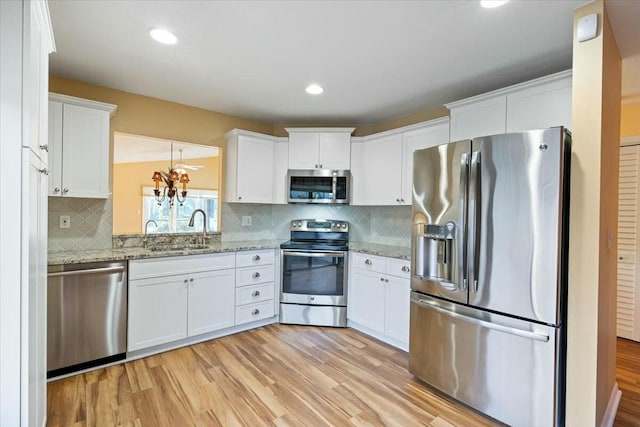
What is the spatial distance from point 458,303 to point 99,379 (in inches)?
107

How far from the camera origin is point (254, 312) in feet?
11.3

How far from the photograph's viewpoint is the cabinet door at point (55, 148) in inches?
96.9

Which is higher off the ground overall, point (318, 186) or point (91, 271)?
point (318, 186)

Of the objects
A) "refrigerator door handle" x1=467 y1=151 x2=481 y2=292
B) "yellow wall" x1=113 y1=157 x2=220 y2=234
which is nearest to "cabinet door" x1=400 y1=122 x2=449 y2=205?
"refrigerator door handle" x1=467 y1=151 x2=481 y2=292

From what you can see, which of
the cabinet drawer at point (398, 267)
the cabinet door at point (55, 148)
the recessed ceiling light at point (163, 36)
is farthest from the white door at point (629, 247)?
the cabinet door at point (55, 148)

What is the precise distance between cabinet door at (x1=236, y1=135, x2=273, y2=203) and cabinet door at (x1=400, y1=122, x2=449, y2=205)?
5.24 ft

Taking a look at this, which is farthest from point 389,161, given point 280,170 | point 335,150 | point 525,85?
point 525,85

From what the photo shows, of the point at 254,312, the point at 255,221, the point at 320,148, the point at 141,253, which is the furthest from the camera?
the point at 255,221

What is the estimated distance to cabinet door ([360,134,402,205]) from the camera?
3.43m

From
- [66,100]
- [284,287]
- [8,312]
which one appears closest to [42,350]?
[8,312]

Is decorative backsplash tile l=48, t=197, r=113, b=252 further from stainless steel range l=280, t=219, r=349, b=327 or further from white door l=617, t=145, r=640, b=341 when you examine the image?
white door l=617, t=145, r=640, b=341

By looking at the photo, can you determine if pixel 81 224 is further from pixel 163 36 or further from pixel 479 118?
pixel 479 118

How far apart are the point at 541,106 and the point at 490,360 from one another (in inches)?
70.2

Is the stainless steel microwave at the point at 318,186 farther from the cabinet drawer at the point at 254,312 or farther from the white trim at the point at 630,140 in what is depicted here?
the white trim at the point at 630,140
